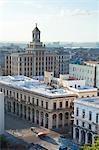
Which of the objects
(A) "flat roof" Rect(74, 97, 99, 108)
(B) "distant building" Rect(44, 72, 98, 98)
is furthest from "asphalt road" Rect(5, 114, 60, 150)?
(B) "distant building" Rect(44, 72, 98, 98)

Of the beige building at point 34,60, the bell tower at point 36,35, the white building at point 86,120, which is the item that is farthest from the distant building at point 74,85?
the bell tower at point 36,35

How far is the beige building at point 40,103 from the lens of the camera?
10.3 m

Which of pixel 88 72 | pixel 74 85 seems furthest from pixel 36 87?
pixel 88 72

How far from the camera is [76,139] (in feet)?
30.2

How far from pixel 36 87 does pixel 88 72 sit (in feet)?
20.5

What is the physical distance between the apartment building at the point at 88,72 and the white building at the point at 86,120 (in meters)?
6.89

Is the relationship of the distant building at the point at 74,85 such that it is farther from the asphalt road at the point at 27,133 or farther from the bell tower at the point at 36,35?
the bell tower at the point at 36,35

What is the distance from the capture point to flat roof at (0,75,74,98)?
10.5 m

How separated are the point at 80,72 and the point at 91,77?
1.31 m

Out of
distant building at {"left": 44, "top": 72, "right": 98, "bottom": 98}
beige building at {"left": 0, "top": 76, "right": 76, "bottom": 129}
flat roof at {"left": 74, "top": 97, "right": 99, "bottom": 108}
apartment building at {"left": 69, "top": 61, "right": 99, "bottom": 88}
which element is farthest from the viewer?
apartment building at {"left": 69, "top": 61, "right": 99, "bottom": 88}

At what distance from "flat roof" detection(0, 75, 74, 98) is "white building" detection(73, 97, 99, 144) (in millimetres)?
1251

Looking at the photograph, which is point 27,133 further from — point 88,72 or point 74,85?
point 88,72

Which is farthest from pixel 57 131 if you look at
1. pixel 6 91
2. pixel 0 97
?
pixel 6 91

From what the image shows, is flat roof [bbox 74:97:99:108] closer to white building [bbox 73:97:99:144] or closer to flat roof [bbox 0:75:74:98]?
white building [bbox 73:97:99:144]
